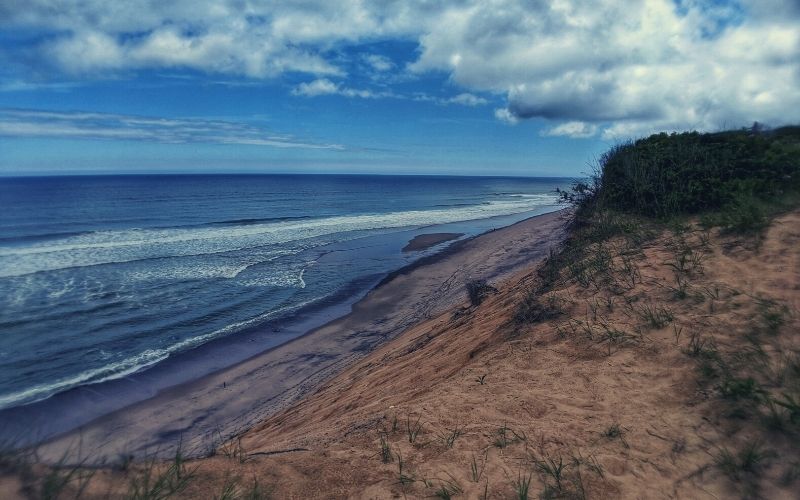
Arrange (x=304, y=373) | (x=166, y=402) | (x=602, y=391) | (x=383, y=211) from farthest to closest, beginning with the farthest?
1. (x=383, y=211)
2. (x=304, y=373)
3. (x=166, y=402)
4. (x=602, y=391)

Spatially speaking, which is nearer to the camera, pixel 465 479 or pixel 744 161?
pixel 465 479

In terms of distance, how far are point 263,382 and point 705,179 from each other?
10.5m

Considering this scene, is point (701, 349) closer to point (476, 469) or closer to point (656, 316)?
point (656, 316)

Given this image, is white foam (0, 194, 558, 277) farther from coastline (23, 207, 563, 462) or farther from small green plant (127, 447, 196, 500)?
small green plant (127, 447, 196, 500)

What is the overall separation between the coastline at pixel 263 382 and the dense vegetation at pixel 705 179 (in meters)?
5.54

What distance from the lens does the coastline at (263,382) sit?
30.4 ft

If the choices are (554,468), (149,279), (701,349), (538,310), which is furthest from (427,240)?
(554,468)

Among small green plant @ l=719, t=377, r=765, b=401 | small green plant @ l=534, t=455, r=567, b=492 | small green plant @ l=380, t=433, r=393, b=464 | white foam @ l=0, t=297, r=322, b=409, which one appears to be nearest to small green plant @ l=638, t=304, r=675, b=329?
small green plant @ l=719, t=377, r=765, b=401

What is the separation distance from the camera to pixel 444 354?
7984mm

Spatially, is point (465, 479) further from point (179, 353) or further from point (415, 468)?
point (179, 353)

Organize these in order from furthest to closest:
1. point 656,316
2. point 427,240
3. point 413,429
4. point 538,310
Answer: point 427,240
point 538,310
point 656,316
point 413,429

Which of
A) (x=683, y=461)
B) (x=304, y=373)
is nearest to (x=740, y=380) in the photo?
(x=683, y=461)

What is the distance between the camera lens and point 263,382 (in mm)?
11438

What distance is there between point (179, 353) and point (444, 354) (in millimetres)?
8375
